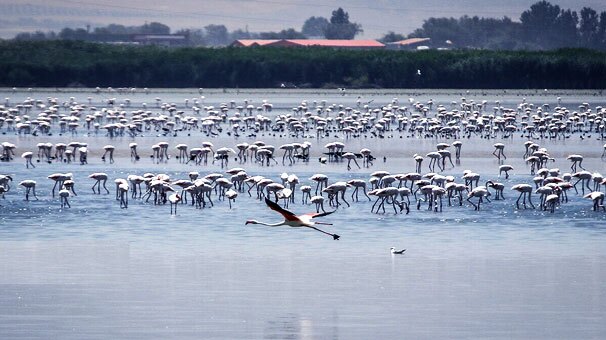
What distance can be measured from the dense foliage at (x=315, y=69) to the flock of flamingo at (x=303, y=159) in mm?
38614

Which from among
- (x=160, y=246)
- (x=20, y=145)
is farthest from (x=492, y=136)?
→ (x=160, y=246)

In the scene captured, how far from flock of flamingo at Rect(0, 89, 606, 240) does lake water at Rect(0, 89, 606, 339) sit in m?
0.46

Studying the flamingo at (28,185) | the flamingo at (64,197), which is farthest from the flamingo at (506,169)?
the flamingo at (28,185)

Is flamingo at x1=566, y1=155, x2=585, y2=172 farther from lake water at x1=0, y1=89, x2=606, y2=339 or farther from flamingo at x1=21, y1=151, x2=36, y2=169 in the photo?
flamingo at x1=21, y1=151, x2=36, y2=169

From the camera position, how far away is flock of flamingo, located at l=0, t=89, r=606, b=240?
27312 mm

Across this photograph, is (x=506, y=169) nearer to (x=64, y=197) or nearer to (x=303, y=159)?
(x=303, y=159)

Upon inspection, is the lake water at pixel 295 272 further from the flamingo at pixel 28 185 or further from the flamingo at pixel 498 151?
the flamingo at pixel 498 151

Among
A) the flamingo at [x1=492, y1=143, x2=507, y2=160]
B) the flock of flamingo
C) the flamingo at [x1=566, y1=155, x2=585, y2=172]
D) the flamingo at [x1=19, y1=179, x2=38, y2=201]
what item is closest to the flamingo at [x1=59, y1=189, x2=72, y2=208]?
the flock of flamingo

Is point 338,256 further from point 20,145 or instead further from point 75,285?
point 20,145

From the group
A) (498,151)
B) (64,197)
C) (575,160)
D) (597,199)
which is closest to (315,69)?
(498,151)

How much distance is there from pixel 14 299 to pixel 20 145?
29.9 meters

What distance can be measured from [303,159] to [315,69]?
7547 cm

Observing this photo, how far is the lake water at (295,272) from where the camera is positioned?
49.0 ft

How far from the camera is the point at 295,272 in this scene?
18438mm
